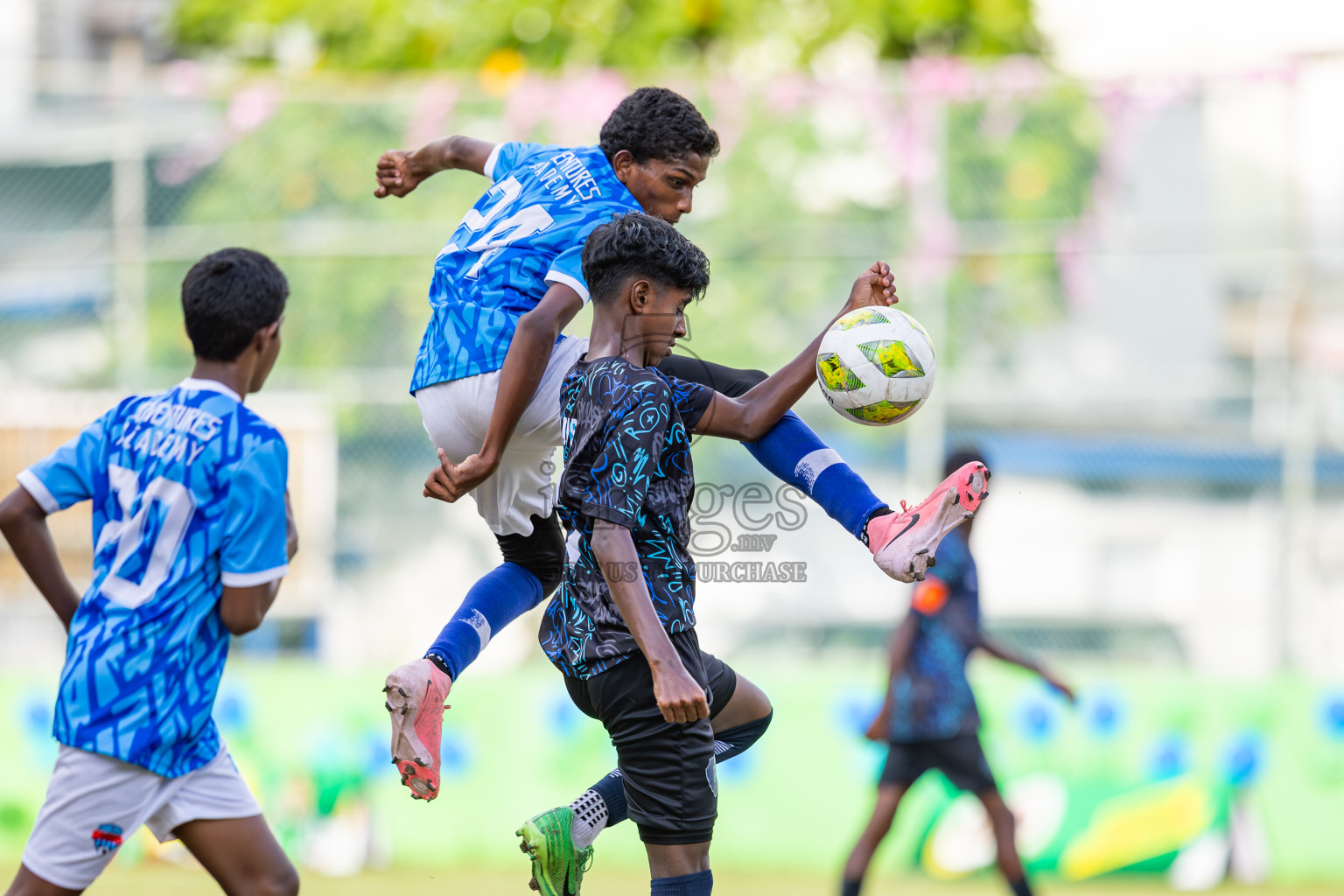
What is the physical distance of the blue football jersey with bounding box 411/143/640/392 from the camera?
3846 mm

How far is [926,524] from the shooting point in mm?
3381

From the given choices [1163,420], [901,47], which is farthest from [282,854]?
[901,47]

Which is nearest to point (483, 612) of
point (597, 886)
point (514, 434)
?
point (514, 434)

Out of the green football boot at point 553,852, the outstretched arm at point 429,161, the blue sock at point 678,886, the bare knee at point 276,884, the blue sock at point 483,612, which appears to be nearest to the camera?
the blue sock at point 678,886

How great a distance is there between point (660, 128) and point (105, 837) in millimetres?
2319

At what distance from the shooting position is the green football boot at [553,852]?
383 cm

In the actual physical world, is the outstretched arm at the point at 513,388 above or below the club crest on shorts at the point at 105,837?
above

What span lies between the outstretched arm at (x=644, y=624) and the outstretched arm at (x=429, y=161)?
57.8 inches

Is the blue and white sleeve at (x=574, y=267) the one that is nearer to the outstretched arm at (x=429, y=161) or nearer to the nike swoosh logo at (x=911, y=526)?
the outstretched arm at (x=429, y=161)

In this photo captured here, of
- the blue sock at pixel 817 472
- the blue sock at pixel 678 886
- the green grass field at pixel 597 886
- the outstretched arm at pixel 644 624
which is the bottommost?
the green grass field at pixel 597 886

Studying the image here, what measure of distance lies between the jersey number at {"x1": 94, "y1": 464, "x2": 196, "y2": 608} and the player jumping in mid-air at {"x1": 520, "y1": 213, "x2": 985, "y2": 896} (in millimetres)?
972

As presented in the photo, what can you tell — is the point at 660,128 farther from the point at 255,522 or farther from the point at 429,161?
the point at 255,522

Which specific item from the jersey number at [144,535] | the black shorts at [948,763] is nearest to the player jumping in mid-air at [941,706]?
the black shorts at [948,763]

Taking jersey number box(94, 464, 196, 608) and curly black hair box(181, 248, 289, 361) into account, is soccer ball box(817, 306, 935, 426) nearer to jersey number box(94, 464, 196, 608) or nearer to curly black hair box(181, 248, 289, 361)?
curly black hair box(181, 248, 289, 361)
